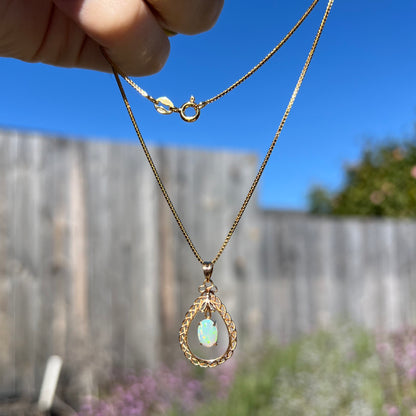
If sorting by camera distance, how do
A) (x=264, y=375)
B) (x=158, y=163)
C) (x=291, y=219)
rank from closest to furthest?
(x=264, y=375) < (x=158, y=163) < (x=291, y=219)

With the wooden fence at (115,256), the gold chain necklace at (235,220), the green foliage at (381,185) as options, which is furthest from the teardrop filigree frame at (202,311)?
the green foliage at (381,185)

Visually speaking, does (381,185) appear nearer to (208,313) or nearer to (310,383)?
(310,383)

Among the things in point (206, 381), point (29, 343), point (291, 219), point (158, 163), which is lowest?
point (206, 381)

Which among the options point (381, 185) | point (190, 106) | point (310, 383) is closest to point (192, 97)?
point (190, 106)

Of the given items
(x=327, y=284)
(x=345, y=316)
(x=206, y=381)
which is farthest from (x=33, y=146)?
(x=345, y=316)

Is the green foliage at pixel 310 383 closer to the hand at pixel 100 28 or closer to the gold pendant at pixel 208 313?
the gold pendant at pixel 208 313

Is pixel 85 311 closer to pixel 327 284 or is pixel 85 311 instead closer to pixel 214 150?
pixel 214 150
